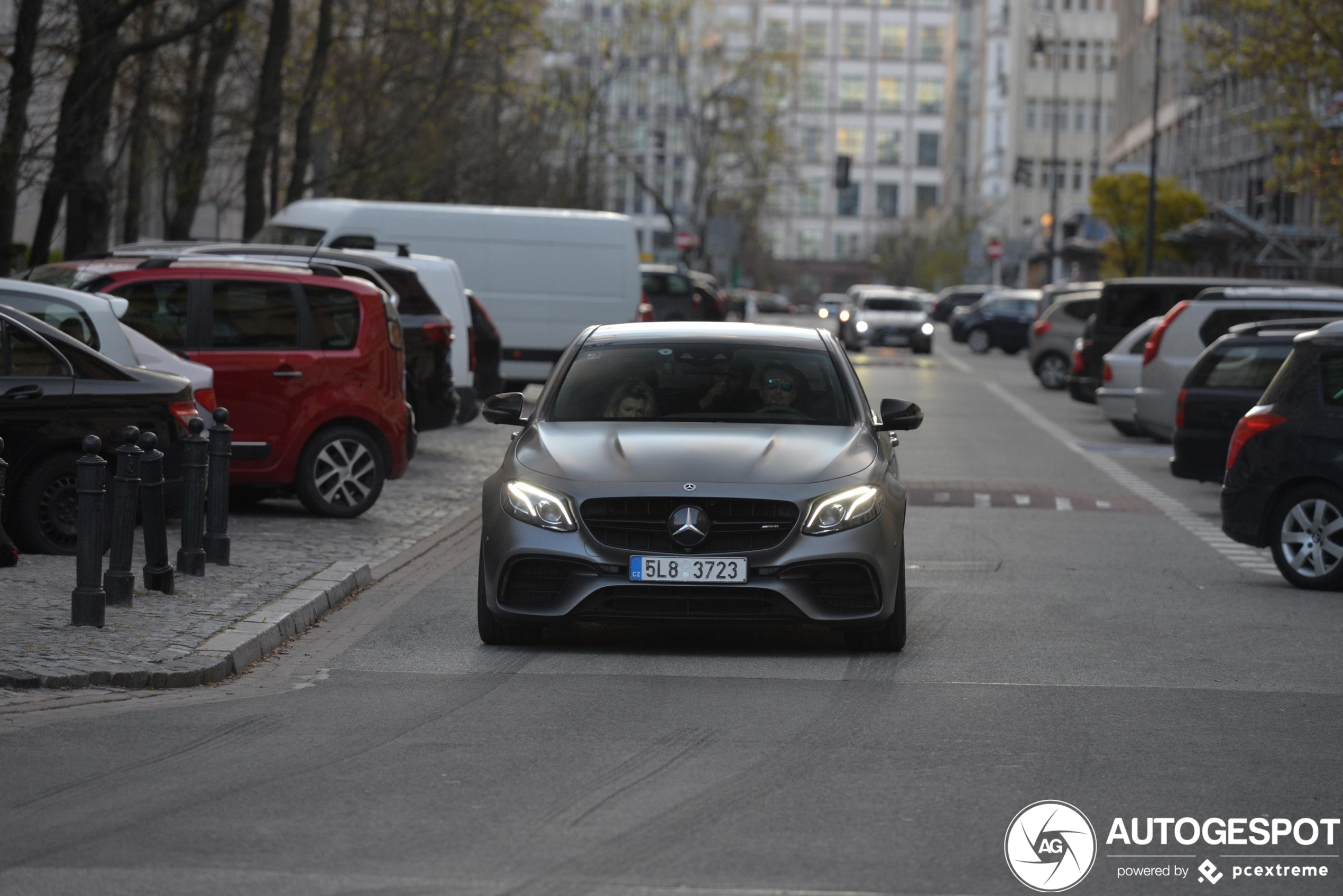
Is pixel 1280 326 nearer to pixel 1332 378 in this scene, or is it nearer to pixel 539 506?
pixel 1332 378

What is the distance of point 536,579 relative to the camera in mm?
9414

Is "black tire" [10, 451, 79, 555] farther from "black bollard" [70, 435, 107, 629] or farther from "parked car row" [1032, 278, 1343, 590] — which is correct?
"parked car row" [1032, 278, 1343, 590]

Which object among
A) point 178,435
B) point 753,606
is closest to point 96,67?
point 178,435

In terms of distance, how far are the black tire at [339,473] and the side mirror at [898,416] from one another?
18.0 feet

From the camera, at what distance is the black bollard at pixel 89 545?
950 cm

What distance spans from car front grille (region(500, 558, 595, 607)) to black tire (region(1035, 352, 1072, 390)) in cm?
Answer: 3094

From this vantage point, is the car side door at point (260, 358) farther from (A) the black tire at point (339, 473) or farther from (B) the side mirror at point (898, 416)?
(B) the side mirror at point (898, 416)

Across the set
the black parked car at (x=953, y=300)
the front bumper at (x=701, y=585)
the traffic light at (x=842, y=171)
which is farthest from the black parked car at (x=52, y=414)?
the black parked car at (x=953, y=300)

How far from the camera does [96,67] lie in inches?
914

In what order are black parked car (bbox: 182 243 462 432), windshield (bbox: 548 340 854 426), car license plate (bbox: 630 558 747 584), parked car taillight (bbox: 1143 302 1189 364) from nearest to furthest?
car license plate (bbox: 630 558 747 584), windshield (bbox: 548 340 854 426), black parked car (bbox: 182 243 462 432), parked car taillight (bbox: 1143 302 1189 364)

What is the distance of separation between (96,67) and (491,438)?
5707mm

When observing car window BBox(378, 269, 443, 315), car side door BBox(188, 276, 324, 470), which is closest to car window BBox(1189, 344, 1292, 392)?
Answer: car window BBox(378, 269, 443, 315)

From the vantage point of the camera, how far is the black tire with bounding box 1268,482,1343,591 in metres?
12.6

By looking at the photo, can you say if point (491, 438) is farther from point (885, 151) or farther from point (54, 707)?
point (885, 151)
